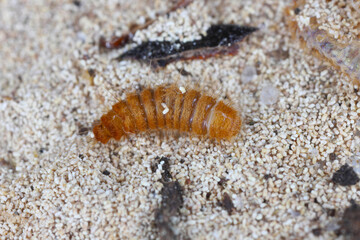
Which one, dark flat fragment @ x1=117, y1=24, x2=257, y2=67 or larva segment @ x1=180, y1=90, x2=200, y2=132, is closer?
larva segment @ x1=180, y1=90, x2=200, y2=132

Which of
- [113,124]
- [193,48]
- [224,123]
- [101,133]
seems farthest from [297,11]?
[101,133]

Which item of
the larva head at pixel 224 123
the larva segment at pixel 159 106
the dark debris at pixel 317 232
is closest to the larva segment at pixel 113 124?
the larva segment at pixel 159 106

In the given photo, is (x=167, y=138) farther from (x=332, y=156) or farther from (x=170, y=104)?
(x=332, y=156)

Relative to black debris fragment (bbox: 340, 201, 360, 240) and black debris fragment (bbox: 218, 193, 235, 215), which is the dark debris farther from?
black debris fragment (bbox: 218, 193, 235, 215)

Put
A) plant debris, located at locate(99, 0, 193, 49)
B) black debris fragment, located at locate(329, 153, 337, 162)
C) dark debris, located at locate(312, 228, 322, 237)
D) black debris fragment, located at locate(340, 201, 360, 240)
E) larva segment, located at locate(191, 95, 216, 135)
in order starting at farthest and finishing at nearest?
plant debris, located at locate(99, 0, 193, 49) < larva segment, located at locate(191, 95, 216, 135) < black debris fragment, located at locate(329, 153, 337, 162) < dark debris, located at locate(312, 228, 322, 237) < black debris fragment, located at locate(340, 201, 360, 240)

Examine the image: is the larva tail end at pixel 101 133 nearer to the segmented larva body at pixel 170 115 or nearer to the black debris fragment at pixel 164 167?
the segmented larva body at pixel 170 115

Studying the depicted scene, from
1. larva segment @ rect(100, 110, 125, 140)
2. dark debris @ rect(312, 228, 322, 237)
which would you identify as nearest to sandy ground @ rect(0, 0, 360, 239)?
dark debris @ rect(312, 228, 322, 237)

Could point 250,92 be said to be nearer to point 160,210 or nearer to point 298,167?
point 298,167
